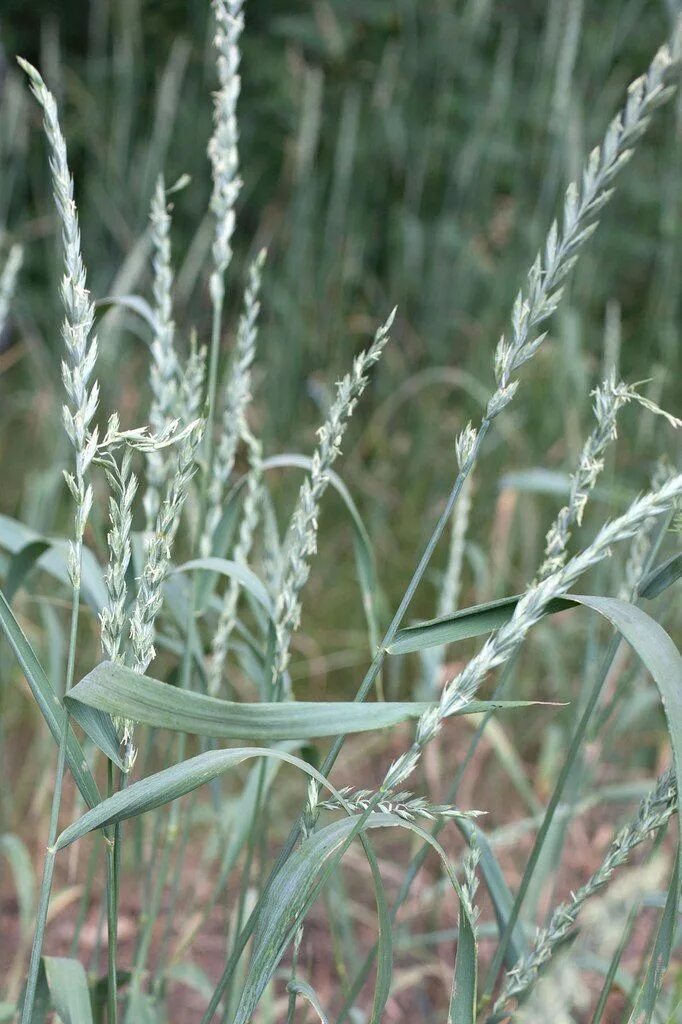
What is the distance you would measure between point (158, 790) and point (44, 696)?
98 millimetres

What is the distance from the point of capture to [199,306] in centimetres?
256

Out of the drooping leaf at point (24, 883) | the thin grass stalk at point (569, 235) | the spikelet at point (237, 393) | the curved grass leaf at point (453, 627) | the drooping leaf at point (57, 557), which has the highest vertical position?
the thin grass stalk at point (569, 235)

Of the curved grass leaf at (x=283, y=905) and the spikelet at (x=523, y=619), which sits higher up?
the spikelet at (x=523, y=619)

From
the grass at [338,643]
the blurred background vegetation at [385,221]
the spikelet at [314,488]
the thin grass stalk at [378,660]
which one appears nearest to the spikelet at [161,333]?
the grass at [338,643]

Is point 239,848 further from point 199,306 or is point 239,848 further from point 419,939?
point 199,306

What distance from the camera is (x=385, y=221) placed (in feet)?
9.67

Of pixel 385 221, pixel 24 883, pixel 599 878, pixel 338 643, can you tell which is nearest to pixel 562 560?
pixel 599 878

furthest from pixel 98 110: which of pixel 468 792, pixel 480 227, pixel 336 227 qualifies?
pixel 468 792

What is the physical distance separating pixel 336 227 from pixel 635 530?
78.5 inches

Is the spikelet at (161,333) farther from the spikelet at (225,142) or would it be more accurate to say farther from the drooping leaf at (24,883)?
the drooping leaf at (24,883)

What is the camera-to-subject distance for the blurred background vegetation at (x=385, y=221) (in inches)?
80.6

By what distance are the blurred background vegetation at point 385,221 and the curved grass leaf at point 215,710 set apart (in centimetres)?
108

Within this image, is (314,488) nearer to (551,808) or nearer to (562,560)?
(562,560)

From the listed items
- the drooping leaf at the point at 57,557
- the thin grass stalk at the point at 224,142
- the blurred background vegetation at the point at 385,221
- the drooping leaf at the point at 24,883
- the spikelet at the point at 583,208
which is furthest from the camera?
the blurred background vegetation at the point at 385,221
